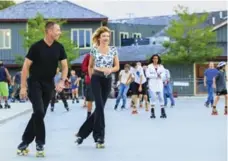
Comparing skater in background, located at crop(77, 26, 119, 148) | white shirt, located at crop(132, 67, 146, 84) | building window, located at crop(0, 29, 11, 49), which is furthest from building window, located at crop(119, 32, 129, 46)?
skater in background, located at crop(77, 26, 119, 148)

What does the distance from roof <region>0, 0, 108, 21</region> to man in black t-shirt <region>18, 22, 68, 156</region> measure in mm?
42967

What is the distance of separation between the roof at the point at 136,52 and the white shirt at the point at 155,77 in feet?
105

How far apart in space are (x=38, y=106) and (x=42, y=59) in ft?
2.11

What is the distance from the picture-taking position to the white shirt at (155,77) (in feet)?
58.7

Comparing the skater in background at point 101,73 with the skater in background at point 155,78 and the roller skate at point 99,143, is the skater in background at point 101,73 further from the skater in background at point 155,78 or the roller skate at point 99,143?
the skater in background at point 155,78

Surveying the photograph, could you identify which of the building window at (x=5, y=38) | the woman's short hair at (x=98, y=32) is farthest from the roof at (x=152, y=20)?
the woman's short hair at (x=98, y=32)

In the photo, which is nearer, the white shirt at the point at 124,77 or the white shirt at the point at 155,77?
the white shirt at the point at 155,77

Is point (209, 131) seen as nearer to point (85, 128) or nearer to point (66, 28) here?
point (85, 128)

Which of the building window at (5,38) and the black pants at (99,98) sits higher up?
the building window at (5,38)

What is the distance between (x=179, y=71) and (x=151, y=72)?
31.5 m

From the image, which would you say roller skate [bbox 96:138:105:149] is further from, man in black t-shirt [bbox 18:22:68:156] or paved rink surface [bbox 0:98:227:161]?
man in black t-shirt [bbox 18:22:68:156]

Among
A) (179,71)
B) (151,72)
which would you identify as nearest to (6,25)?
(179,71)

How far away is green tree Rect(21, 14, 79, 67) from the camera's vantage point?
47.9 meters

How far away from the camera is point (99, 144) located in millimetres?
10406
